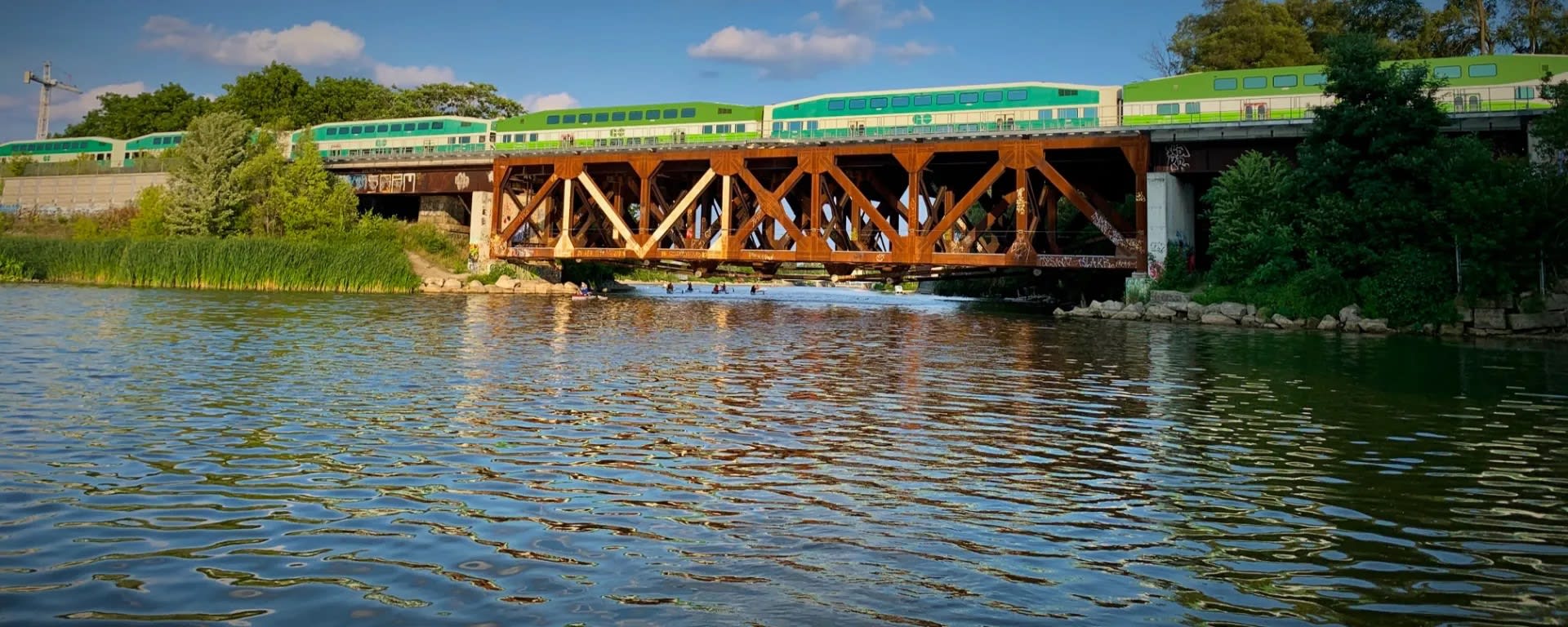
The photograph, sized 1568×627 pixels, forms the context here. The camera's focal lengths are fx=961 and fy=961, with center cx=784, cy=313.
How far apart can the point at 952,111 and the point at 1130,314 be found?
55.7 ft

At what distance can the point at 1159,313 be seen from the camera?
51.2 metres

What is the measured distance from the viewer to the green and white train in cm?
5106

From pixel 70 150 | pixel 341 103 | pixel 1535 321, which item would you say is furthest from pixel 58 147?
pixel 1535 321

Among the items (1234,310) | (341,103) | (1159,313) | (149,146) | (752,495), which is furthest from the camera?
(341,103)

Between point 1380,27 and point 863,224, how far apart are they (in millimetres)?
45374

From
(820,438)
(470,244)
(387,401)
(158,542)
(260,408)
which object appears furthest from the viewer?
(470,244)

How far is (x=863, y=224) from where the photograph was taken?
76.6 m

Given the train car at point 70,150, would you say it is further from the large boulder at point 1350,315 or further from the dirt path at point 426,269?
the large boulder at point 1350,315

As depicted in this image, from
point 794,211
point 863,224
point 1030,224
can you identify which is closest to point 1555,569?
point 1030,224

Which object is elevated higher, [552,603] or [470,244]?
[470,244]

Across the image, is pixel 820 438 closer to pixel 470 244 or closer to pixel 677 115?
pixel 677 115

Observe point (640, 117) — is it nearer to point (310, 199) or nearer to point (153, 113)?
point (310, 199)

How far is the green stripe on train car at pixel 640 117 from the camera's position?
67.8 meters

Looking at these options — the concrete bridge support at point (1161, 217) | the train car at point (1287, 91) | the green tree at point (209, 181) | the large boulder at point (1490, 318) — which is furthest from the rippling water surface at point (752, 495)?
the green tree at point (209, 181)
